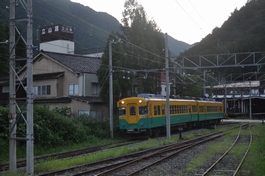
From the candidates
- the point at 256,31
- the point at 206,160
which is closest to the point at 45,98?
the point at 206,160

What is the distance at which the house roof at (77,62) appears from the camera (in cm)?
2924

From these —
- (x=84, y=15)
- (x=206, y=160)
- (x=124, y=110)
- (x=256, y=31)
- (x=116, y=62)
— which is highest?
(x=84, y=15)

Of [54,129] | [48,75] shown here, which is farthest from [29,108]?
[48,75]

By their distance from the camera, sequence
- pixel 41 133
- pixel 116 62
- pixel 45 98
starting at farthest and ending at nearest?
pixel 45 98, pixel 116 62, pixel 41 133

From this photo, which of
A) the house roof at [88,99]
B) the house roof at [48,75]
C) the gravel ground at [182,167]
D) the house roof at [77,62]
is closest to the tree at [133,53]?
the house roof at [88,99]

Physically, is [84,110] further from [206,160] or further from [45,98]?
[206,160]

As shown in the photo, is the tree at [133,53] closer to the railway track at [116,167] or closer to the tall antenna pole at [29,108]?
the railway track at [116,167]

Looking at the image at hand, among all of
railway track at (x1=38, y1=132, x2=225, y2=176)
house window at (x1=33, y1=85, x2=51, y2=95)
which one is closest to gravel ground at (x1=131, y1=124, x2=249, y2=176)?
railway track at (x1=38, y1=132, x2=225, y2=176)

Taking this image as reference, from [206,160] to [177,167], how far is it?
1816 mm

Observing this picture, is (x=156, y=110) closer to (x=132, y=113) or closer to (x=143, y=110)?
(x=143, y=110)

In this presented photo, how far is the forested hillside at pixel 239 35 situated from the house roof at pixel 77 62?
2854 centimetres

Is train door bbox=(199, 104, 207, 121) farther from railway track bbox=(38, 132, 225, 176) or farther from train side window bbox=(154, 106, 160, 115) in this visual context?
railway track bbox=(38, 132, 225, 176)

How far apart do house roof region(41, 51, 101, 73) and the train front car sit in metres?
7.57

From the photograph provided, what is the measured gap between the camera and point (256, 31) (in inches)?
2714
